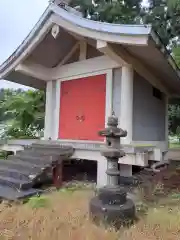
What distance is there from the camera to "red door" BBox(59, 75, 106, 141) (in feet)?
22.0

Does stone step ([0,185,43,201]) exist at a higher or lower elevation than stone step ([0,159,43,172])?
lower

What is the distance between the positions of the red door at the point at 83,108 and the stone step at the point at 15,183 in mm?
2344

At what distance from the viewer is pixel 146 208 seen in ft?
14.0

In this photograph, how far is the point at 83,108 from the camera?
7.04 metres

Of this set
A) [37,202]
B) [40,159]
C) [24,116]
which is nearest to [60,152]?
[40,159]

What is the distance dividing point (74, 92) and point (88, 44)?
1.49 m

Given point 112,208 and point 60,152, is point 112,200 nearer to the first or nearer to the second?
point 112,208

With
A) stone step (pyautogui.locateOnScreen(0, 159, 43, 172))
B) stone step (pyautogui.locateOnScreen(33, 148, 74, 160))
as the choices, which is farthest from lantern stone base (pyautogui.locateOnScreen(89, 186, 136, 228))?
stone step (pyautogui.locateOnScreen(33, 148, 74, 160))

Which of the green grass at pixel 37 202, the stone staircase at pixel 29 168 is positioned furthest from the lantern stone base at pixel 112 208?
the stone staircase at pixel 29 168

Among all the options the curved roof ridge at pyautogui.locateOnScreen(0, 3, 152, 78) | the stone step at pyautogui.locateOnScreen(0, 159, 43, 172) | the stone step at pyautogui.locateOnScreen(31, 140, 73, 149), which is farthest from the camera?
the stone step at pyautogui.locateOnScreen(31, 140, 73, 149)

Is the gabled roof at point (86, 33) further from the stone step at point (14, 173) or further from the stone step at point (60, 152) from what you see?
the stone step at point (14, 173)

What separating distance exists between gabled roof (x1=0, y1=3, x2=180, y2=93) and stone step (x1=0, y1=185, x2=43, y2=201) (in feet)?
11.7

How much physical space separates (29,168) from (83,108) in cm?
238

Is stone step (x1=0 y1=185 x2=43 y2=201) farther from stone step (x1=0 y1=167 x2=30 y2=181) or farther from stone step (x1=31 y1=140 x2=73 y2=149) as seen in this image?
stone step (x1=31 y1=140 x2=73 y2=149)
